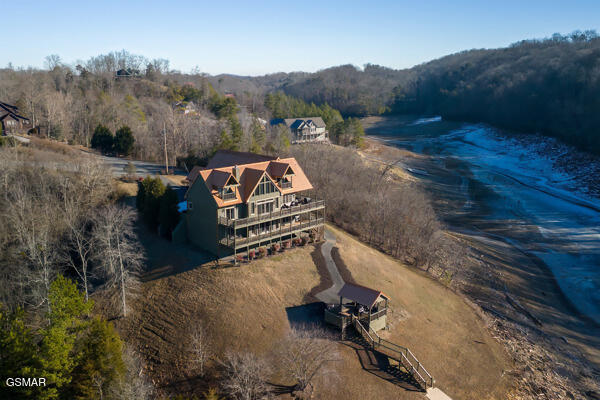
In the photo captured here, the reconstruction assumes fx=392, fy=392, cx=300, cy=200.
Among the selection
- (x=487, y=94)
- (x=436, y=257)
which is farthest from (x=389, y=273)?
(x=487, y=94)

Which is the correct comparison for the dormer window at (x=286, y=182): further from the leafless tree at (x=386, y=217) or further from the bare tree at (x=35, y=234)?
the bare tree at (x=35, y=234)

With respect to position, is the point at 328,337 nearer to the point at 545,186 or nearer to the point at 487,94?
the point at 545,186

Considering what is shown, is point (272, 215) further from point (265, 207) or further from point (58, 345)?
point (58, 345)

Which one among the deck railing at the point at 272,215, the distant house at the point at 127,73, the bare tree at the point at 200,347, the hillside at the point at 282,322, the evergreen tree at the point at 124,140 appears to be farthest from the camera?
the distant house at the point at 127,73

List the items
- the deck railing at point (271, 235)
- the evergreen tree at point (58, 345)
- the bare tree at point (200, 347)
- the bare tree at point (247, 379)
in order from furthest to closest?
the deck railing at point (271, 235) → the bare tree at point (200, 347) → the bare tree at point (247, 379) → the evergreen tree at point (58, 345)

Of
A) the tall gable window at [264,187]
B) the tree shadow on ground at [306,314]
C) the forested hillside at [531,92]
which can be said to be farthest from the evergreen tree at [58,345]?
the forested hillside at [531,92]

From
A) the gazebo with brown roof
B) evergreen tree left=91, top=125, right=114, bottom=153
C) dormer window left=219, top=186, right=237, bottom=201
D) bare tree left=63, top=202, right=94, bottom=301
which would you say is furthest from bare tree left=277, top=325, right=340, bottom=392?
evergreen tree left=91, top=125, right=114, bottom=153

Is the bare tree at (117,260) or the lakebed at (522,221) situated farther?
the lakebed at (522,221)

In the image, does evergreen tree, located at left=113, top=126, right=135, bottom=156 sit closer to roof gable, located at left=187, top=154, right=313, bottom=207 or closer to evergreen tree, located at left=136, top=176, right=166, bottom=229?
evergreen tree, located at left=136, top=176, right=166, bottom=229
